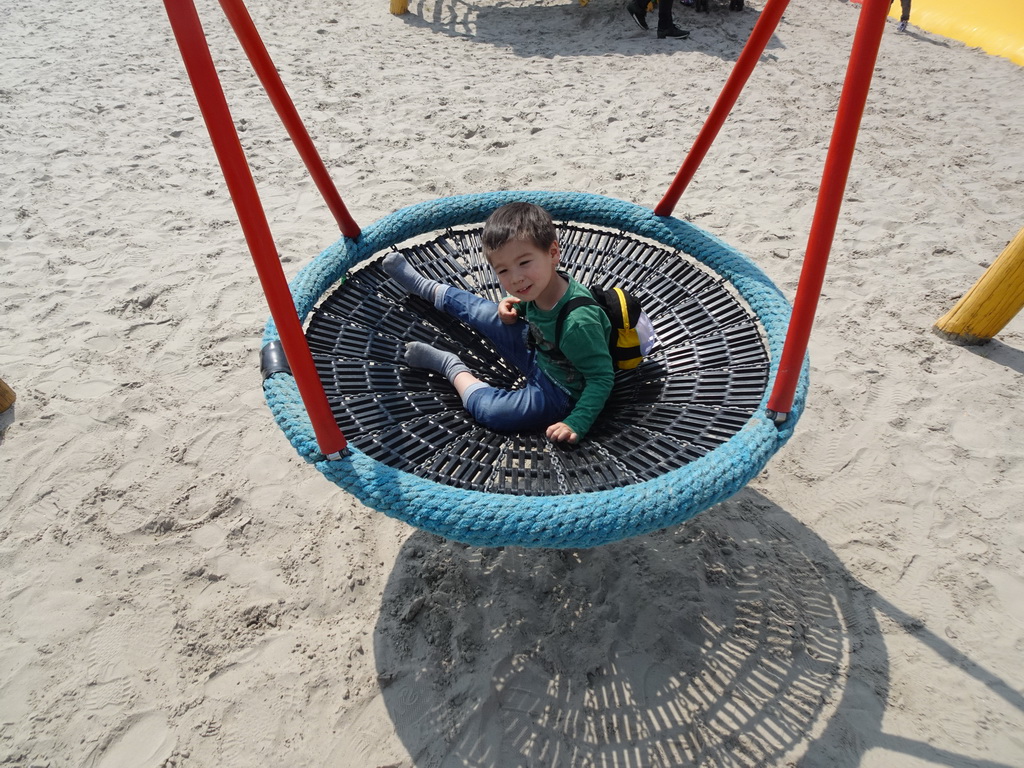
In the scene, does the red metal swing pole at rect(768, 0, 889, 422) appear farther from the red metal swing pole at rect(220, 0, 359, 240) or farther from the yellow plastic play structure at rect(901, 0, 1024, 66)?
the yellow plastic play structure at rect(901, 0, 1024, 66)

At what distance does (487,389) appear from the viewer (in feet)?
5.33

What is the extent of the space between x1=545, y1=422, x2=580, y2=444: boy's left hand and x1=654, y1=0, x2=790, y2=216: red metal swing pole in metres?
0.87

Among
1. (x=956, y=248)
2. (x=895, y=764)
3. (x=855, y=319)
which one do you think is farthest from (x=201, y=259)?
(x=956, y=248)

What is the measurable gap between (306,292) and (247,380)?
749mm

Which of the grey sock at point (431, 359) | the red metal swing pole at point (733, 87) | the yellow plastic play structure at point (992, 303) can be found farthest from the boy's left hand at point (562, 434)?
the yellow plastic play structure at point (992, 303)

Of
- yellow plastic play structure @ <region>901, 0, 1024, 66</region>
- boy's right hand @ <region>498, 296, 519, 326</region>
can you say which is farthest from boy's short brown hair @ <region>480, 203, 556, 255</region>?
yellow plastic play structure @ <region>901, 0, 1024, 66</region>

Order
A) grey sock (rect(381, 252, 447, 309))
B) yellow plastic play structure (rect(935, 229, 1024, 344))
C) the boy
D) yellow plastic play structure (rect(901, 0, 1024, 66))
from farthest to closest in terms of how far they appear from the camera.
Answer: yellow plastic play structure (rect(901, 0, 1024, 66))
yellow plastic play structure (rect(935, 229, 1024, 344))
grey sock (rect(381, 252, 447, 309))
the boy

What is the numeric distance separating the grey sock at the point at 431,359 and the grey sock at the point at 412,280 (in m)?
0.21

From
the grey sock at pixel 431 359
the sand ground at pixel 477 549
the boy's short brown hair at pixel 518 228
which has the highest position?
the boy's short brown hair at pixel 518 228

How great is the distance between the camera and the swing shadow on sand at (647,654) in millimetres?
1428

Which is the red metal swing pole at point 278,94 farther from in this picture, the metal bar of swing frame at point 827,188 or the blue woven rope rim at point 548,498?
the metal bar of swing frame at point 827,188

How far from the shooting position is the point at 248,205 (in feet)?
3.32

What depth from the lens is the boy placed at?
1.50m

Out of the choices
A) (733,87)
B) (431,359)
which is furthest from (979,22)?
(431,359)
